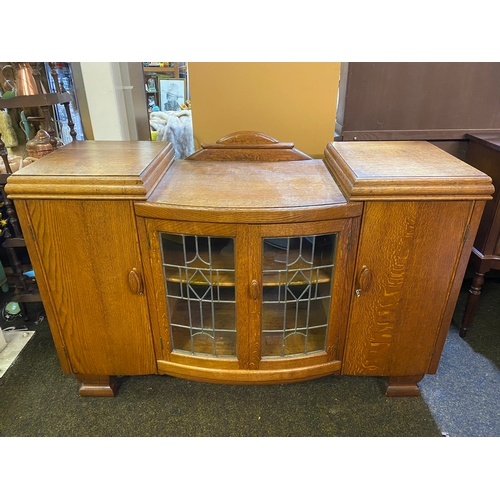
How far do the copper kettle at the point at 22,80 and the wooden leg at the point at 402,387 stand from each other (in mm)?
1799

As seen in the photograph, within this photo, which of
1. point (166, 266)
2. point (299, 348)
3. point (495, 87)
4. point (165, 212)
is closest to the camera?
point (165, 212)

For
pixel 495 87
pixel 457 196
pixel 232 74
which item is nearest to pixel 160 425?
pixel 457 196

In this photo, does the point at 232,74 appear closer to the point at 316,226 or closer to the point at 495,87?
the point at 316,226

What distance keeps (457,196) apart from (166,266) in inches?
35.2

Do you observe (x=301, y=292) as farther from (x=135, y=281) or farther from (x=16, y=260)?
(x=16, y=260)

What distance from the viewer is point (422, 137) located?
1.75 meters

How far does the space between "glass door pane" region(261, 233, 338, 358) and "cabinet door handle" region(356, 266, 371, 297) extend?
0.28 feet

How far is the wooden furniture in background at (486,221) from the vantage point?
5.05ft

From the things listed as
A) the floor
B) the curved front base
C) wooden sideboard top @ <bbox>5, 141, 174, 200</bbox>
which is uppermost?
wooden sideboard top @ <bbox>5, 141, 174, 200</bbox>

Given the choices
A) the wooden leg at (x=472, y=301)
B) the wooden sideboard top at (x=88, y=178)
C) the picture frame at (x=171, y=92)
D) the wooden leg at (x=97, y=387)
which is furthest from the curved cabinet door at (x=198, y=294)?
the picture frame at (x=171, y=92)

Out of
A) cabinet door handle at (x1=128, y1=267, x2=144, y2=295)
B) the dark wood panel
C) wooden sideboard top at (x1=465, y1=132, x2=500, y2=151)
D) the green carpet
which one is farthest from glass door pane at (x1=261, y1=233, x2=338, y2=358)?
wooden sideboard top at (x1=465, y1=132, x2=500, y2=151)

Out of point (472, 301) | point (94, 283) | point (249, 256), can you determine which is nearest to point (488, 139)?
point (472, 301)

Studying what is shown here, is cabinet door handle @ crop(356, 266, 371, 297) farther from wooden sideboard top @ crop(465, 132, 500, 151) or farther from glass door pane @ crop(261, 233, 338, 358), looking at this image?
wooden sideboard top @ crop(465, 132, 500, 151)

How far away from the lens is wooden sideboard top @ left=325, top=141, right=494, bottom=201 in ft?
3.53
